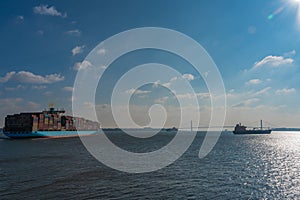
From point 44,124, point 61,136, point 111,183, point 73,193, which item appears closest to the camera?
point 73,193

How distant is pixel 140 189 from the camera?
25422 mm

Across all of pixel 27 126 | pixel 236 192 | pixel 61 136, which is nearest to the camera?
Result: pixel 236 192

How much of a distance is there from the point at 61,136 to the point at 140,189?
519 feet

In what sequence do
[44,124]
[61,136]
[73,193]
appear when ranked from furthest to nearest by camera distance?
[61,136]
[44,124]
[73,193]

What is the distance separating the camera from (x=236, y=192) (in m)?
24.8

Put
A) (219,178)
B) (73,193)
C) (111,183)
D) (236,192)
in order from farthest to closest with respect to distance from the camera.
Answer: (219,178) → (111,183) → (236,192) → (73,193)

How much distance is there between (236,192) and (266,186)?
5629 millimetres

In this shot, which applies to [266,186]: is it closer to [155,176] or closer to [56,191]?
[155,176]

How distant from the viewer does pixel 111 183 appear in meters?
27.8

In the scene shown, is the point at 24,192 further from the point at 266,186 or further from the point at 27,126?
the point at 27,126

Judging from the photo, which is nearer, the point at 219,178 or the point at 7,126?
the point at 219,178

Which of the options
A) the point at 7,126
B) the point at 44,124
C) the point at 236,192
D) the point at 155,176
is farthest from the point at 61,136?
the point at 236,192

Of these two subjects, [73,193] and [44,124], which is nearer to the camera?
[73,193]

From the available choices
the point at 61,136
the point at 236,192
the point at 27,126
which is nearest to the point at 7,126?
the point at 27,126
